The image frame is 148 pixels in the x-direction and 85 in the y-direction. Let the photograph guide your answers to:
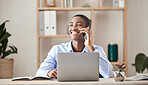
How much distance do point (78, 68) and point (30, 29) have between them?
2660 mm

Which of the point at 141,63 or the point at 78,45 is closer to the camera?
the point at 78,45

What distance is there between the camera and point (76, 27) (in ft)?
8.47

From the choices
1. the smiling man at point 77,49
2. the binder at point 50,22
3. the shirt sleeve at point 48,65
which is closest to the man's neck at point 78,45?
the smiling man at point 77,49

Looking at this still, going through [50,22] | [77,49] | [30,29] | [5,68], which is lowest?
[5,68]

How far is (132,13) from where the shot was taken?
425 centimetres

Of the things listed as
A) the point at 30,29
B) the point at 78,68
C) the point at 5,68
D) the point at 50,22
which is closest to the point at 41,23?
the point at 50,22

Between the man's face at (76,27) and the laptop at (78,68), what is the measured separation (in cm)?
86

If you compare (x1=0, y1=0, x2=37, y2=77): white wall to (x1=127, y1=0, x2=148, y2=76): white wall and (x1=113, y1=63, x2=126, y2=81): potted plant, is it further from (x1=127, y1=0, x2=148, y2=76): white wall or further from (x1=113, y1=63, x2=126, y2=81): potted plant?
(x1=113, y1=63, x2=126, y2=81): potted plant

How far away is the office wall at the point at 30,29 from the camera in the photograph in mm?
4207

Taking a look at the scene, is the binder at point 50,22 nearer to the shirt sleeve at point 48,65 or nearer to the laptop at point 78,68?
the shirt sleeve at point 48,65

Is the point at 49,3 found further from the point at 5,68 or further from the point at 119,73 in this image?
the point at 119,73

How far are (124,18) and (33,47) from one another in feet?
4.86

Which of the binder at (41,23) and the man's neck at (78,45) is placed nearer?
the man's neck at (78,45)

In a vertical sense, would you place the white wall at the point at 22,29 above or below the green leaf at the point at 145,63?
above
